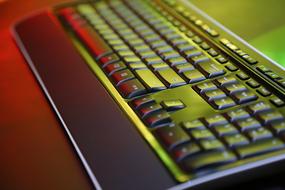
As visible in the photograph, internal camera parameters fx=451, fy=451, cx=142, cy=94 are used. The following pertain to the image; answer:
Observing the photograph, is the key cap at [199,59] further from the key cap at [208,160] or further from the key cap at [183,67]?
the key cap at [208,160]

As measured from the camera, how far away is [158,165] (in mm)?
326

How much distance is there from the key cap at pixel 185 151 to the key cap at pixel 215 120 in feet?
0.09

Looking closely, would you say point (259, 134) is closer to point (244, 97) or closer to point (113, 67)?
point (244, 97)

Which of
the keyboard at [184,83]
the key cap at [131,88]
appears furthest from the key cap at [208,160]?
the key cap at [131,88]

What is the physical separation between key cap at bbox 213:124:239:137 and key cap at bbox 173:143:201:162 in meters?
0.02

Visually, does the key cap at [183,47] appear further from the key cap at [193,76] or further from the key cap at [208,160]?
Answer: the key cap at [208,160]

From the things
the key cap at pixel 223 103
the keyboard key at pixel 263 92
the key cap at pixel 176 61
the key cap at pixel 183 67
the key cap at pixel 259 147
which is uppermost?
the key cap at pixel 176 61

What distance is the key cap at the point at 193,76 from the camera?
1.37ft

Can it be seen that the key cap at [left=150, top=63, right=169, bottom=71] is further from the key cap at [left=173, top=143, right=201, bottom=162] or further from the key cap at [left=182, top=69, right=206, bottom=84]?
the key cap at [left=173, top=143, right=201, bottom=162]

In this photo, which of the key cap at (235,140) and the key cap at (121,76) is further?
the key cap at (121,76)

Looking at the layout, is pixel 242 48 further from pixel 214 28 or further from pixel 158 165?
pixel 158 165

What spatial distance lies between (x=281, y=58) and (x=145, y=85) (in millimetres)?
137

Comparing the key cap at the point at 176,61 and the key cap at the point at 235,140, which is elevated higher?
the key cap at the point at 176,61

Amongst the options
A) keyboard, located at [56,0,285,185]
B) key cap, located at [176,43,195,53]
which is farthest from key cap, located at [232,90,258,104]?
key cap, located at [176,43,195,53]
